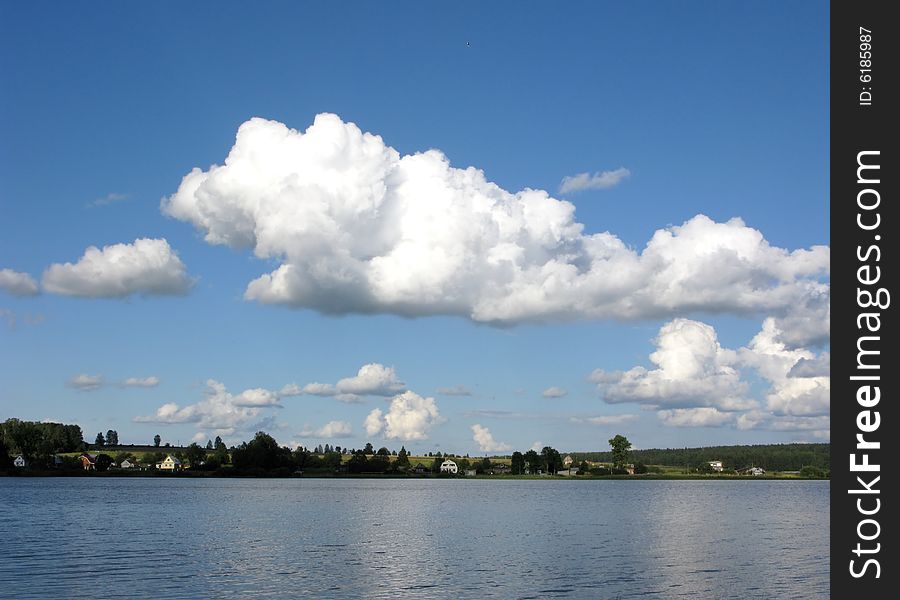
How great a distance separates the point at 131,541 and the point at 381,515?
3652 cm

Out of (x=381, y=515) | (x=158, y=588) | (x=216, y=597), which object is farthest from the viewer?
(x=381, y=515)

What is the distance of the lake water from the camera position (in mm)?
44500

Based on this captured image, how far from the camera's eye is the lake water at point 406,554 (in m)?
44.5

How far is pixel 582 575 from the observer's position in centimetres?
4931

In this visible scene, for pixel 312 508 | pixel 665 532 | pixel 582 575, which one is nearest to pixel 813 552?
pixel 665 532

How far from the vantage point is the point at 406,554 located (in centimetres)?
5909
